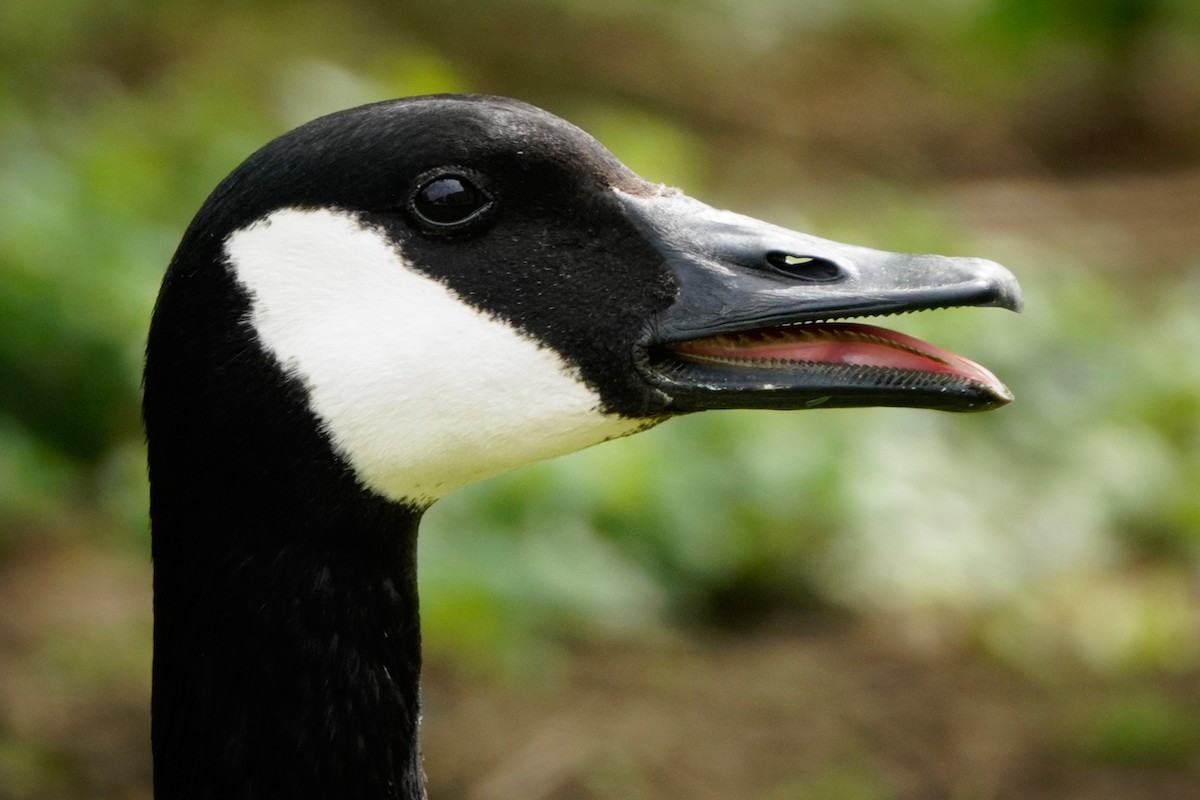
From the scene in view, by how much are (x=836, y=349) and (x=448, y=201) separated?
0.63m

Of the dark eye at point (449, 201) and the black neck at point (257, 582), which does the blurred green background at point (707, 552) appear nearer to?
the black neck at point (257, 582)

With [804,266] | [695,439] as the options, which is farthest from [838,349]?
[695,439]

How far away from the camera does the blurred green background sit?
4492mm

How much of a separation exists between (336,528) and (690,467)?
10.8 feet

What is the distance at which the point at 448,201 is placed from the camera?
7.47ft

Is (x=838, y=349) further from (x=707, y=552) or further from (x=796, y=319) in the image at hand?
(x=707, y=552)

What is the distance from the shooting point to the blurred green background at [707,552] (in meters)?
4.49

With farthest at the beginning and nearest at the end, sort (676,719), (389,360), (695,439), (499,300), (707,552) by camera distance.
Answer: (695,439) → (707,552) → (676,719) → (499,300) → (389,360)

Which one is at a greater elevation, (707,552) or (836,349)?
(707,552)

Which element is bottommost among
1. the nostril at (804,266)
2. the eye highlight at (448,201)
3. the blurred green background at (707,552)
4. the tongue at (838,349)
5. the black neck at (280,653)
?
the black neck at (280,653)

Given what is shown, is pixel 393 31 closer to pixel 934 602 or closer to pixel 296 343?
pixel 934 602

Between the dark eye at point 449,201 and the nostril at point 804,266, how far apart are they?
451 mm

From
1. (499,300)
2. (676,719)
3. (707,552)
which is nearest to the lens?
(499,300)

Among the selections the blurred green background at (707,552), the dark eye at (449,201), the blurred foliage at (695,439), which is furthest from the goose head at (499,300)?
the blurred foliage at (695,439)
